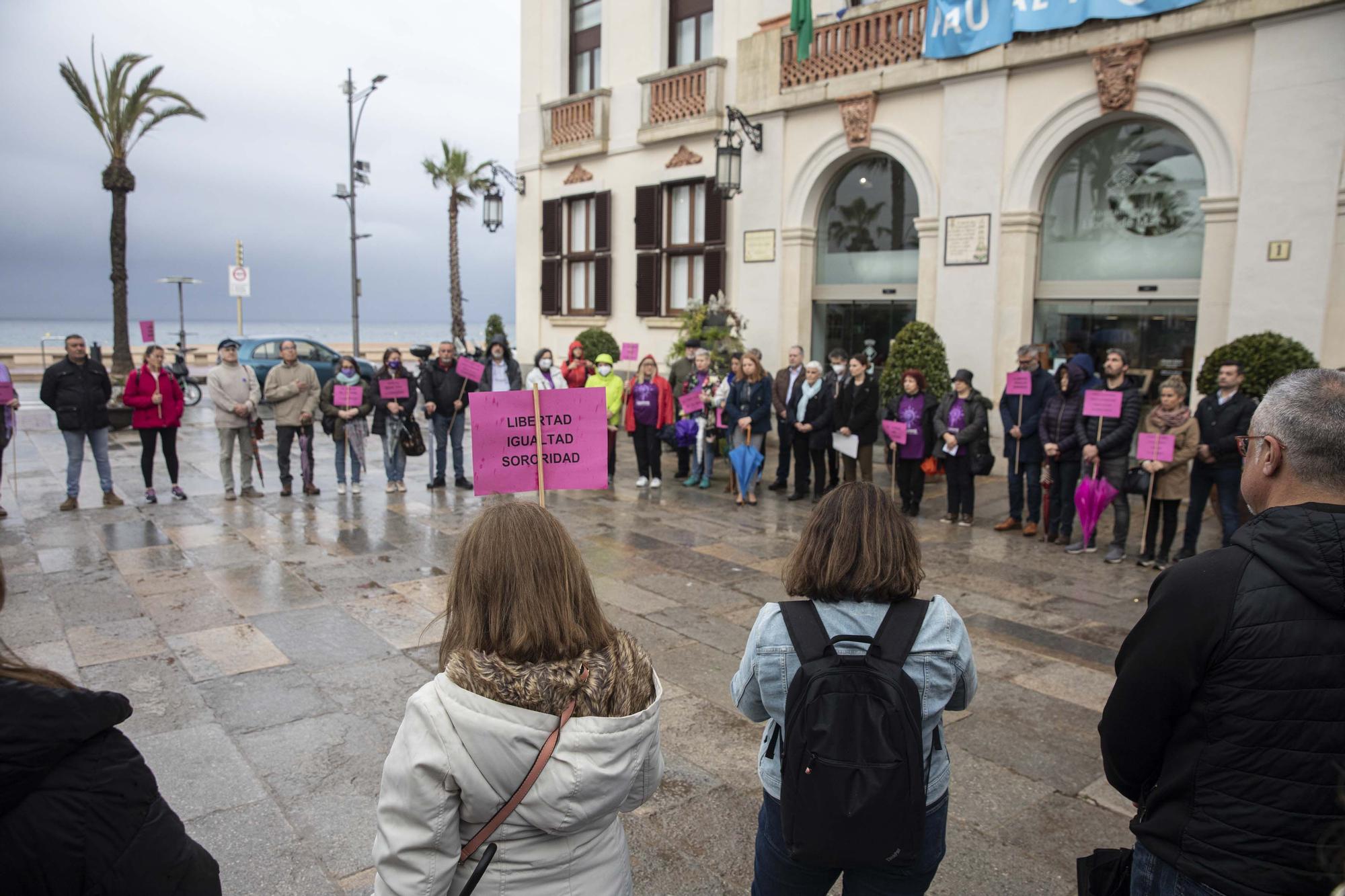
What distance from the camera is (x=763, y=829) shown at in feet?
8.29

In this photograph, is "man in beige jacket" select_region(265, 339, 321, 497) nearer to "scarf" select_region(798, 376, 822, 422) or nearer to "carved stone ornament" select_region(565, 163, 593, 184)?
"scarf" select_region(798, 376, 822, 422)

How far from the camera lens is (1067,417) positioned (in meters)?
9.07

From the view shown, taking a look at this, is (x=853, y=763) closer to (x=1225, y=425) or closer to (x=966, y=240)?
(x=1225, y=425)

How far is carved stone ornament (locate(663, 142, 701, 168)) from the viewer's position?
1681cm

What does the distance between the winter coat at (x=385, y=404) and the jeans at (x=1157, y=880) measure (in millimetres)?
10217

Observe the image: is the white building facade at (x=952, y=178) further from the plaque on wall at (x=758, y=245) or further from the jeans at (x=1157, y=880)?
the jeans at (x=1157, y=880)

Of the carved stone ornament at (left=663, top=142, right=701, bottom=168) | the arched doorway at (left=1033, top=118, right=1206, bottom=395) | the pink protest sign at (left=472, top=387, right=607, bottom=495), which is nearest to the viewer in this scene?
the pink protest sign at (left=472, top=387, right=607, bottom=495)

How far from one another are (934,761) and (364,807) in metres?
2.72

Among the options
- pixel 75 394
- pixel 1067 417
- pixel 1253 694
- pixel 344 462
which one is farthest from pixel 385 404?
pixel 1253 694

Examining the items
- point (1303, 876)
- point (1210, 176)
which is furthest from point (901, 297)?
point (1303, 876)

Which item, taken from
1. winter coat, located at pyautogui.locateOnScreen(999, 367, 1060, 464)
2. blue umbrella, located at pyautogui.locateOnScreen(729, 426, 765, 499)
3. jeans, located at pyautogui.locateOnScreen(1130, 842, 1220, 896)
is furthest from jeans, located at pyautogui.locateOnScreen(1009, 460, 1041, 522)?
jeans, located at pyautogui.locateOnScreen(1130, 842, 1220, 896)

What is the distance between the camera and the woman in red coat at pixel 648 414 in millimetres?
12117

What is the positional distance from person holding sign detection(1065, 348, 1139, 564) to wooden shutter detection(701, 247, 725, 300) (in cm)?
859

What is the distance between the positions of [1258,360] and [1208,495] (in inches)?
57.8
